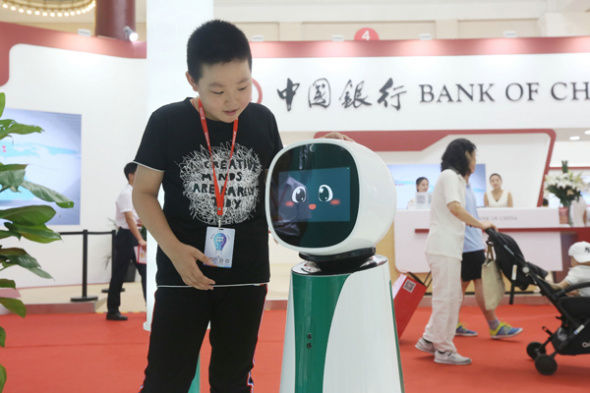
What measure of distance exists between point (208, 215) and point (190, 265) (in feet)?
0.45

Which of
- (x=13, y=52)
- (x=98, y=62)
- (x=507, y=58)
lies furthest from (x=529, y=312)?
(x=13, y=52)

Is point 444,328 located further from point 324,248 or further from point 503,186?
point 503,186

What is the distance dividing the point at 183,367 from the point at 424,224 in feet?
14.3

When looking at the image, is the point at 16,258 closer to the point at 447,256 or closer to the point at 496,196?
the point at 447,256

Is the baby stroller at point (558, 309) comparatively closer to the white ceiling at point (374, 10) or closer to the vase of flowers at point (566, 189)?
the vase of flowers at point (566, 189)

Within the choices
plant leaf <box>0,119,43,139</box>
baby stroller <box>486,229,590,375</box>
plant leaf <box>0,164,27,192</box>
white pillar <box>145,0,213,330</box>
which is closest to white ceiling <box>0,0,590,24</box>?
Result: baby stroller <box>486,229,590,375</box>

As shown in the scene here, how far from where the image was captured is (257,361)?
9.89 feet

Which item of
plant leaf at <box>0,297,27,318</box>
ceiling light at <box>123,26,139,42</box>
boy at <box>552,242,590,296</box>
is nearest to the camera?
plant leaf at <box>0,297,27,318</box>

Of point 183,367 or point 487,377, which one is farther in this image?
point 487,377

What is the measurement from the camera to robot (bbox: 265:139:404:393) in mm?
1023

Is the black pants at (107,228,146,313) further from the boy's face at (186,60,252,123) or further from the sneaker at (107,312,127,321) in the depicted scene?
the boy's face at (186,60,252,123)

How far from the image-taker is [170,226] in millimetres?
1212

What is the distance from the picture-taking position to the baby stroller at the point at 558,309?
2.70 metres

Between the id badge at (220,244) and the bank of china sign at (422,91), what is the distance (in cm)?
692
